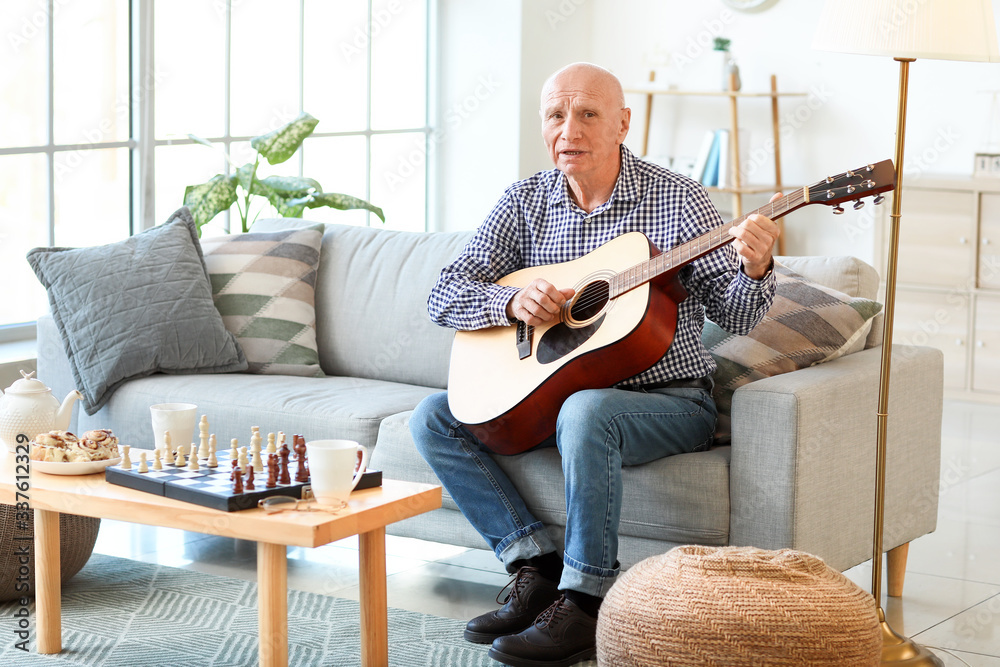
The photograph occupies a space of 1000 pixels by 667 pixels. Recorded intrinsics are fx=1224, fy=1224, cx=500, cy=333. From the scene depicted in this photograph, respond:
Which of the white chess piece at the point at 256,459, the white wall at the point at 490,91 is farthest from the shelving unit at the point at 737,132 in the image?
the white chess piece at the point at 256,459

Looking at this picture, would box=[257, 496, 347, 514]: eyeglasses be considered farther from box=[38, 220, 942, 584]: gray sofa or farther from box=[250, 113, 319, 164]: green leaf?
box=[250, 113, 319, 164]: green leaf

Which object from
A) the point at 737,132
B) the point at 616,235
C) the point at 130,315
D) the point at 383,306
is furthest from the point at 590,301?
the point at 737,132

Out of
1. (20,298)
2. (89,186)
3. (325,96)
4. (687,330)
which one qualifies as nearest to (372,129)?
(325,96)

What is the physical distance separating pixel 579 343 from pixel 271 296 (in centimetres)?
124

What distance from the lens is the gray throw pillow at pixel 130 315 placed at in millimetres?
3027

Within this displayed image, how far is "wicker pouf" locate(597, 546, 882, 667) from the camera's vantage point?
180cm

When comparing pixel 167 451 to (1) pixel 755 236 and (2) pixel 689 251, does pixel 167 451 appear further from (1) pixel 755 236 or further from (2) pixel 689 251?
(1) pixel 755 236

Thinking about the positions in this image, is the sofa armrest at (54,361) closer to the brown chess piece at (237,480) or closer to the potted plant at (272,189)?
the potted plant at (272,189)

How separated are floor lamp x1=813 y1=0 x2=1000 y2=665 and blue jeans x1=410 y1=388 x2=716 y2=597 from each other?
39 centimetres

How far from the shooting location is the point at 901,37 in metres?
2.03

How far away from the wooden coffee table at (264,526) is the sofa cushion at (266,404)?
615mm

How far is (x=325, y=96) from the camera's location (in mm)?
5281

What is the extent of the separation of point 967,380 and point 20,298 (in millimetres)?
3609

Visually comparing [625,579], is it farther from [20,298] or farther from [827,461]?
[20,298]
